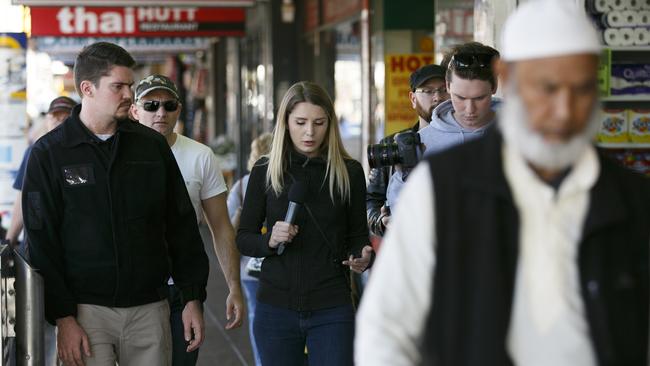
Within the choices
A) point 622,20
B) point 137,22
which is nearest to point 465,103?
point 622,20

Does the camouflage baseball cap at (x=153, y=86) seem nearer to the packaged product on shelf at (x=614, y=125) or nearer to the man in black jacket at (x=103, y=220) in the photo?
the man in black jacket at (x=103, y=220)

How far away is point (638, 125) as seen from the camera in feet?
28.6

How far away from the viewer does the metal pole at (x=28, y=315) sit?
496 cm

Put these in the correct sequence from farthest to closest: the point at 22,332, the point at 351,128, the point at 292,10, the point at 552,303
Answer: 1. the point at 292,10
2. the point at 351,128
3. the point at 22,332
4. the point at 552,303

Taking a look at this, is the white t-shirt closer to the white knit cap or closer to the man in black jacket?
the man in black jacket

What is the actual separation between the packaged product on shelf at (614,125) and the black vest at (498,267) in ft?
19.5

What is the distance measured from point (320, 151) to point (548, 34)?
120 inches

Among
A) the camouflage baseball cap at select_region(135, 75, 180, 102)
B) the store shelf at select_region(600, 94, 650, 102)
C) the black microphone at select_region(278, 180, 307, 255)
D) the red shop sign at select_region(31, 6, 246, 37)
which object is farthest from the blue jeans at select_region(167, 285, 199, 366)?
the red shop sign at select_region(31, 6, 246, 37)

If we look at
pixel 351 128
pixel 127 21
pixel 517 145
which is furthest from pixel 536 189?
pixel 127 21

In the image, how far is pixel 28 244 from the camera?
5.13 metres

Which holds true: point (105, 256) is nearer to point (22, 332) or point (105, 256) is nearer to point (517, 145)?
point (22, 332)

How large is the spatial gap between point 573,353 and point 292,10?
593 inches

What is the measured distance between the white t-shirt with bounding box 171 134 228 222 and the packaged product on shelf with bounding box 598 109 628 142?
357 centimetres

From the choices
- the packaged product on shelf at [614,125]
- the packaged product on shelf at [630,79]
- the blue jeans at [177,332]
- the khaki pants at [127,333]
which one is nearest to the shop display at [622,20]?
the packaged product on shelf at [630,79]
